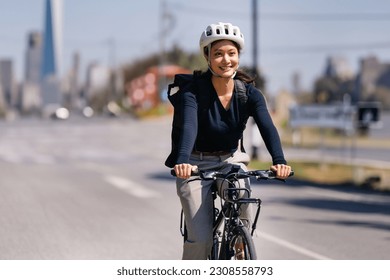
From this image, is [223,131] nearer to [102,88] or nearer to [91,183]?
[91,183]

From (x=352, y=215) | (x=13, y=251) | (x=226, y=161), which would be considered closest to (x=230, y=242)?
(x=226, y=161)

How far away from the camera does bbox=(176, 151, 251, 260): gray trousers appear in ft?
18.6

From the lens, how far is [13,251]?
8.59 m

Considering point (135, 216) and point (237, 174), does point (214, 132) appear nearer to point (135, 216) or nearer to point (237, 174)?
point (237, 174)

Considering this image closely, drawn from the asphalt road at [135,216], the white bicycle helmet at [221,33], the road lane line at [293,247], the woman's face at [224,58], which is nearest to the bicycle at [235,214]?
the woman's face at [224,58]

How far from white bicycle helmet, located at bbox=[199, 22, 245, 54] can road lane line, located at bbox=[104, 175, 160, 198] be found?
11.1m

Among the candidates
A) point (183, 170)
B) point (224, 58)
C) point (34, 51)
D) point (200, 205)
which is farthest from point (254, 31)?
point (183, 170)

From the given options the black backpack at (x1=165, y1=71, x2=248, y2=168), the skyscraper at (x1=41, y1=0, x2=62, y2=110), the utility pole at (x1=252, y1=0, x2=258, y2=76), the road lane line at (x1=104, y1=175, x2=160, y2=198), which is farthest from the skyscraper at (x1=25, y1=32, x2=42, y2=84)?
the utility pole at (x1=252, y1=0, x2=258, y2=76)

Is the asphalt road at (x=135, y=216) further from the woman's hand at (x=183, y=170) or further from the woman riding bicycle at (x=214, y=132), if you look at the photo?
the woman's hand at (x=183, y=170)

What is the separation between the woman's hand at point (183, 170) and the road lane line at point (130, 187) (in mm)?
11181

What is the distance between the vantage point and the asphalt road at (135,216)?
30.6 ft

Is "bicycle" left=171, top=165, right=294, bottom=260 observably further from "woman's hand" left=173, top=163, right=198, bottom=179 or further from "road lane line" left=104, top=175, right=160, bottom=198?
"road lane line" left=104, top=175, right=160, bottom=198

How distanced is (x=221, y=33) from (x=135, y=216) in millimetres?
7721
